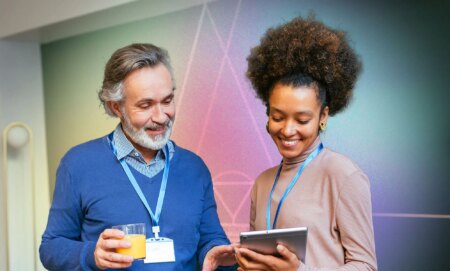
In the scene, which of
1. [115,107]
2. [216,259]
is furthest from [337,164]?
[115,107]

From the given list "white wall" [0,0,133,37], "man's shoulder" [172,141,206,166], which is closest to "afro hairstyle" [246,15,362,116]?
"man's shoulder" [172,141,206,166]

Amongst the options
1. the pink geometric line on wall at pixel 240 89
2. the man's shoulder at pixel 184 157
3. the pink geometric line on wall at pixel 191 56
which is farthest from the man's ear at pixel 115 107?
the pink geometric line on wall at pixel 191 56

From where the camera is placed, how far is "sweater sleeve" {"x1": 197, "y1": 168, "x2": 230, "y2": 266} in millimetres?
2188

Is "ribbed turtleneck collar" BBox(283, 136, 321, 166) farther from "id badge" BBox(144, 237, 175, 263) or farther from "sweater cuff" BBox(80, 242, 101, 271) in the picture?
"sweater cuff" BBox(80, 242, 101, 271)

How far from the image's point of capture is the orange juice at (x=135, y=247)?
5.84 ft

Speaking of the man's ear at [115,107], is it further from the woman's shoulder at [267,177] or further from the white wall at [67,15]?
the white wall at [67,15]

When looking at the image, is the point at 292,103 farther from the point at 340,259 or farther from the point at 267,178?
the point at 340,259

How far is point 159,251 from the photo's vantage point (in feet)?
6.63

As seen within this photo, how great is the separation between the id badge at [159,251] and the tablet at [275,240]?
548 mm

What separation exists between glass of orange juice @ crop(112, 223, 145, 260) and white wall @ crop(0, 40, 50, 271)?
9.81 ft

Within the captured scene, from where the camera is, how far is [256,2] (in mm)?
3191

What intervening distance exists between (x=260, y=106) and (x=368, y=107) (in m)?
0.73

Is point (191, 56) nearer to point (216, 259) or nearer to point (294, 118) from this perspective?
point (216, 259)

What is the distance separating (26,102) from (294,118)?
344 centimetres
